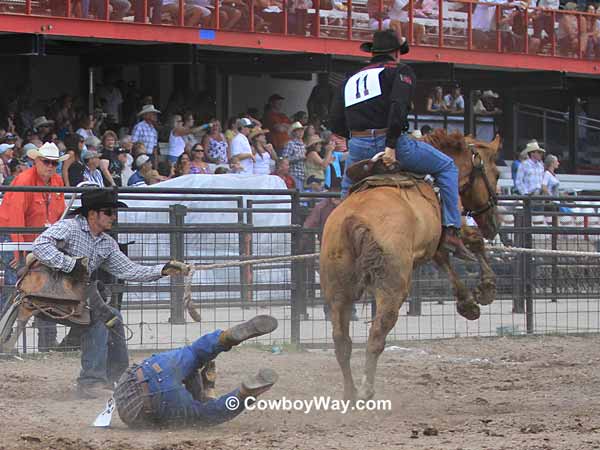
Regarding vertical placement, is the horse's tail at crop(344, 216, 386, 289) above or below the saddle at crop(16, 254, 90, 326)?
above

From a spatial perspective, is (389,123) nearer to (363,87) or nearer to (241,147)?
(363,87)

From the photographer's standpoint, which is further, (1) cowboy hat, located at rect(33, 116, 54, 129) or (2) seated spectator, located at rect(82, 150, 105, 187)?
(1) cowboy hat, located at rect(33, 116, 54, 129)

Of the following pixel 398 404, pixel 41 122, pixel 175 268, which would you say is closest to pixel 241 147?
pixel 41 122

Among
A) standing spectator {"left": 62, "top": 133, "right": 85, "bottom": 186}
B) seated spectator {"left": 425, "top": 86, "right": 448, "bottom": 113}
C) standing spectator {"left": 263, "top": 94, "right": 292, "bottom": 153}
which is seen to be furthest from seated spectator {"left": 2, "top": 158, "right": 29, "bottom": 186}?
seated spectator {"left": 425, "top": 86, "right": 448, "bottom": 113}

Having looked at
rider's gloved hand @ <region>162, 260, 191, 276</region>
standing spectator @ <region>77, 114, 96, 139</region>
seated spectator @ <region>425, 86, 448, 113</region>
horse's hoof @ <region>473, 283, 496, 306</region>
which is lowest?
horse's hoof @ <region>473, 283, 496, 306</region>

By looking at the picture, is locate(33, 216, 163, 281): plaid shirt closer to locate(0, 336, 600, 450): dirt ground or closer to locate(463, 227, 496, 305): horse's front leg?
locate(0, 336, 600, 450): dirt ground

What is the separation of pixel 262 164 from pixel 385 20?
17.5ft

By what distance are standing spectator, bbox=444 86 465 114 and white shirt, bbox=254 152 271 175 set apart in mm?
9291

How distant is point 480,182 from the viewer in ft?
33.9

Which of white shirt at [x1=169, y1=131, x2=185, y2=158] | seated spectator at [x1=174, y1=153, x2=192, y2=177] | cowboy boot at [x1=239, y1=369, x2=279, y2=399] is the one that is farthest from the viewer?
white shirt at [x1=169, y1=131, x2=185, y2=158]

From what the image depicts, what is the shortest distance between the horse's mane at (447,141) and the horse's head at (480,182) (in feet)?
0.25

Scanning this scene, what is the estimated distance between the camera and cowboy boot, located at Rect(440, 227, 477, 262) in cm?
941

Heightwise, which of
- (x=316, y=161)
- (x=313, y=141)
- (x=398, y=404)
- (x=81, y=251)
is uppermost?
(x=313, y=141)

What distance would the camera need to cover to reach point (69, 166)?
16.0m
